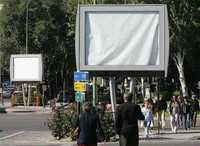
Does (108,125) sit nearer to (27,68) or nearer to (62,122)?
(62,122)

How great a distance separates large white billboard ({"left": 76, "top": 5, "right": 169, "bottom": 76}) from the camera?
27.8m

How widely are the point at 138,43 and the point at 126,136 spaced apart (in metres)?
13.0

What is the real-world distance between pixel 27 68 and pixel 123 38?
34.9 metres

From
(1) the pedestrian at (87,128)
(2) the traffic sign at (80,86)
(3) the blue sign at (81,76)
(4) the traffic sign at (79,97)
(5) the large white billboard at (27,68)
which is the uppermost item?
(5) the large white billboard at (27,68)

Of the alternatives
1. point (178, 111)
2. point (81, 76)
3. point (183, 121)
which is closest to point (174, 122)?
point (178, 111)

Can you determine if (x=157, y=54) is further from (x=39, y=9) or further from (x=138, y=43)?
(x=39, y=9)

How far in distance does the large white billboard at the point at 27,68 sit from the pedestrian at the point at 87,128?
46763 millimetres

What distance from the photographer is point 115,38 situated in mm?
27984

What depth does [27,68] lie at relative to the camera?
62094mm

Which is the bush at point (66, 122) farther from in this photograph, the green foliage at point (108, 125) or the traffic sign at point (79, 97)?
the traffic sign at point (79, 97)

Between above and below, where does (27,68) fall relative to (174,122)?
above

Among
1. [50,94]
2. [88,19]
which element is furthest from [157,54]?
[50,94]

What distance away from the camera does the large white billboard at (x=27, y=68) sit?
2434 inches

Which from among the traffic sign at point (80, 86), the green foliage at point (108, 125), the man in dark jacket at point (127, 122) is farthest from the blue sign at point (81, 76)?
the man in dark jacket at point (127, 122)
